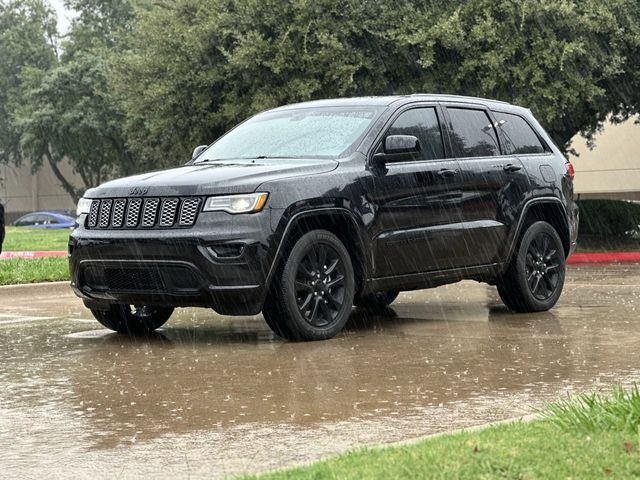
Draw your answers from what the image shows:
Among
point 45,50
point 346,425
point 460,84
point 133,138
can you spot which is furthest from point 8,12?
point 346,425

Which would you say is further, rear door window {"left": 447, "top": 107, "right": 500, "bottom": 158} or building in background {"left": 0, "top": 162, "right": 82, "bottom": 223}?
building in background {"left": 0, "top": 162, "right": 82, "bottom": 223}

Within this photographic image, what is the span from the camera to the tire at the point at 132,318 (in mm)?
10688

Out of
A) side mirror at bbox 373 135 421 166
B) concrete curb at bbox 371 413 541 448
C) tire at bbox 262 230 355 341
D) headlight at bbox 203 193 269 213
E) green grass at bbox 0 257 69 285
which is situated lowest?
green grass at bbox 0 257 69 285

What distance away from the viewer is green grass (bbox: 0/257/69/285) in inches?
650

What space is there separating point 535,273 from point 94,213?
14.7ft

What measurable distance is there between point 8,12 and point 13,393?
67222 mm

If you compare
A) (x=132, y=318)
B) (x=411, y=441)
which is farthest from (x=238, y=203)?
(x=411, y=441)

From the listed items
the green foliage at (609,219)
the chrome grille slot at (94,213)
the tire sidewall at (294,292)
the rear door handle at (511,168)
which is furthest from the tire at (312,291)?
the green foliage at (609,219)

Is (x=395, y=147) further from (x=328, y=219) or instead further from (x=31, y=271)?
(x=31, y=271)

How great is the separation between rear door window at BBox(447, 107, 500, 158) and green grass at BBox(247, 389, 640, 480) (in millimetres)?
5794

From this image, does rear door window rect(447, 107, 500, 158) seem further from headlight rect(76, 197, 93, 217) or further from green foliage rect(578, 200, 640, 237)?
green foliage rect(578, 200, 640, 237)

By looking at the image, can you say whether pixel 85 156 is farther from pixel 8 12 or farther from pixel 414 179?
pixel 414 179

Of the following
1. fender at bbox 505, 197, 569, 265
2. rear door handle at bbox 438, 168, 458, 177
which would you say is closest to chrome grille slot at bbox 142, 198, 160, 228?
rear door handle at bbox 438, 168, 458, 177

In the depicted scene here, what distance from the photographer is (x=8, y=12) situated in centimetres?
7119
